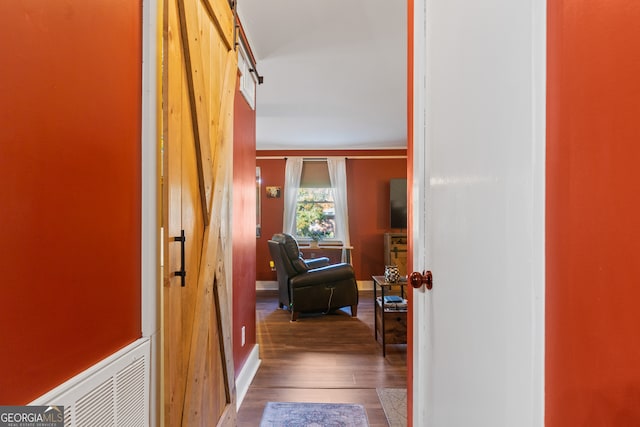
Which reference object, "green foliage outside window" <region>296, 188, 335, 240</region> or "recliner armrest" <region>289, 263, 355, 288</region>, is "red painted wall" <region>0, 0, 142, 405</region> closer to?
"recliner armrest" <region>289, 263, 355, 288</region>

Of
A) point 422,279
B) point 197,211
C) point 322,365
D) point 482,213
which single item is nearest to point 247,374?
point 322,365

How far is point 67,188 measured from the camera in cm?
82

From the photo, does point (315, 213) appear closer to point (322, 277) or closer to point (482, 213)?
point (322, 277)

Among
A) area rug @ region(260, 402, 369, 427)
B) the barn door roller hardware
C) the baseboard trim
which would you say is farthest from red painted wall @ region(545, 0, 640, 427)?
the baseboard trim

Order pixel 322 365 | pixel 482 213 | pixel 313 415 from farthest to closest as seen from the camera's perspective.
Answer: pixel 322 365 < pixel 313 415 < pixel 482 213

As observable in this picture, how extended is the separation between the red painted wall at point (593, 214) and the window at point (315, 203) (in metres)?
5.94

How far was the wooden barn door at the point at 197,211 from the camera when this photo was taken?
1259mm

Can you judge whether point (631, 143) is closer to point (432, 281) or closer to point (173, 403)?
point (432, 281)

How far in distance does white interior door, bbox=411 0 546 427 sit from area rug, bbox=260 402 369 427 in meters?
1.10

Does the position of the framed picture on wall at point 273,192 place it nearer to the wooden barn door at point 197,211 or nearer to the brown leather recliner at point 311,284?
the brown leather recliner at point 311,284

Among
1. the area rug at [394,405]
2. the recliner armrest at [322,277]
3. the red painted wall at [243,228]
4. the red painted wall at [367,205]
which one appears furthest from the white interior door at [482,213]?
the red painted wall at [367,205]

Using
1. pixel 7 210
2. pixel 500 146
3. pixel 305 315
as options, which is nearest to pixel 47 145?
pixel 7 210

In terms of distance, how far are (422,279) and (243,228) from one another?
71.0 inches

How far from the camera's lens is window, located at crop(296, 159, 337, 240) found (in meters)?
6.48
